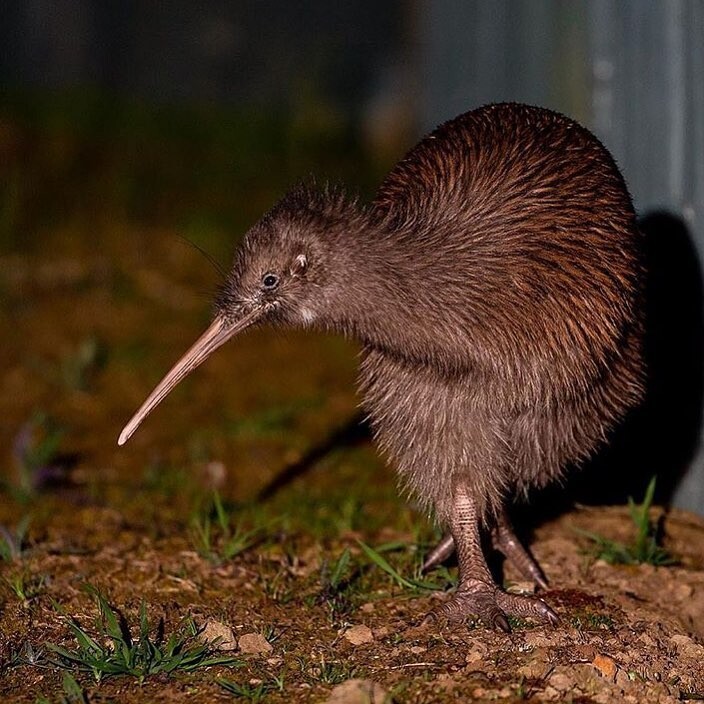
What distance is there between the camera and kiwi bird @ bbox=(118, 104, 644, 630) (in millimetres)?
3561

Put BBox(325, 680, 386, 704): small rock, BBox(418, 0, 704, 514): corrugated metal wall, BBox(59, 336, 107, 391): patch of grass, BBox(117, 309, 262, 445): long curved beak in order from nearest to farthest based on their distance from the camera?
1. BBox(325, 680, 386, 704): small rock
2. BBox(117, 309, 262, 445): long curved beak
3. BBox(418, 0, 704, 514): corrugated metal wall
4. BBox(59, 336, 107, 391): patch of grass

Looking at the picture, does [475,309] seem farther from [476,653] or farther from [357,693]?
[357,693]

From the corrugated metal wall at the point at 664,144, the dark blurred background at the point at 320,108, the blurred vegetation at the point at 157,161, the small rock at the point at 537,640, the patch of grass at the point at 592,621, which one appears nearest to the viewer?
the small rock at the point at 537,640

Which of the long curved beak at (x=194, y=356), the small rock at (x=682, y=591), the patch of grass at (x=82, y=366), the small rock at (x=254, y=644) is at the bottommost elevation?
the small rock at (x=682, y=591)

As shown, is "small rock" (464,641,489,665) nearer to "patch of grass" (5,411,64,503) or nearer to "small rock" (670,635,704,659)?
"small rock" (670,635,704,659)

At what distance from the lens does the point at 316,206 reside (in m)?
3.62

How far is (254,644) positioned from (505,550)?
36.4 inches

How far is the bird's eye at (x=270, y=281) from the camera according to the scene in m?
3.58

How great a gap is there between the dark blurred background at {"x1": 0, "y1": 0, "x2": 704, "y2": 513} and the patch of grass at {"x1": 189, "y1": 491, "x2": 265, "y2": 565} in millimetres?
1269

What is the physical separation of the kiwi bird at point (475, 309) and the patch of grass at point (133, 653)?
1.97 ft

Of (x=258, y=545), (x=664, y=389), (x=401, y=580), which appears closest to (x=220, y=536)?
(x=258, y=545)

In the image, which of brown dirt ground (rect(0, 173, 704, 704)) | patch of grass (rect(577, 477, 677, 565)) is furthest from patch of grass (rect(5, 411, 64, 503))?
patch of grass (rect(577, 477, 677, 565))

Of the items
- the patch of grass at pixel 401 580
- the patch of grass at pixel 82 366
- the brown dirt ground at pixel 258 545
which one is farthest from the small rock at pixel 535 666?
the patch of grass at pixel 82 366

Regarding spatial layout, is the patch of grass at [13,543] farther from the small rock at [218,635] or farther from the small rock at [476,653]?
the small rock at [476,653]
